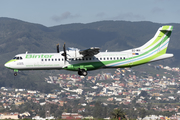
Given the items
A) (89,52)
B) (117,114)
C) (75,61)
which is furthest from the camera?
(117,114)

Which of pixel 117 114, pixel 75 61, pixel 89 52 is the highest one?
pixel 89 52

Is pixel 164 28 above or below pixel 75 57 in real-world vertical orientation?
above

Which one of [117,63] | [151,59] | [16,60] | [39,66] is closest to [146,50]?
[151,59]

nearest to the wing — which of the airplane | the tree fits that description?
the airplane

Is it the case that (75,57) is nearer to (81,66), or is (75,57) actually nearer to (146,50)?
(81,66)

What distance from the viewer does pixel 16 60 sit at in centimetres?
6081

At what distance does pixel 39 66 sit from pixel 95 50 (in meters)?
11.4

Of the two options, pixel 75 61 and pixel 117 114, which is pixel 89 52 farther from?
pixel 117 114

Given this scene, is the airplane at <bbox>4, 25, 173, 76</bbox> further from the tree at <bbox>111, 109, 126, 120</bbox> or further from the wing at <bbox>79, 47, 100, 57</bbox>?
the tree at <bbox>111, 109, 126, 120</bbox>

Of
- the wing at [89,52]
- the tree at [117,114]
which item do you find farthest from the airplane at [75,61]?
the tree at [117,114]

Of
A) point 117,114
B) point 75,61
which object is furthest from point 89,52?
point 117,114

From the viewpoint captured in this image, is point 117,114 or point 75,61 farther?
point 117,114

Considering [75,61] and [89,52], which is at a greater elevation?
[89,52]

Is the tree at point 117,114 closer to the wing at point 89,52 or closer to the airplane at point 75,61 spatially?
the airplane at point 75,61
